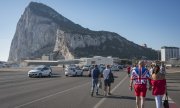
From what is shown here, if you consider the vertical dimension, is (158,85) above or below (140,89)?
above

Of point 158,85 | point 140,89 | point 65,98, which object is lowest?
point 65,98

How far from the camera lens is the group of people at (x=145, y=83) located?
36.1ft

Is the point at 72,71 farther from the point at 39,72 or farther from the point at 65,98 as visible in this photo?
the point at 65,98

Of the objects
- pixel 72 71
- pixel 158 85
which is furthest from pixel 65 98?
pixel 72 71

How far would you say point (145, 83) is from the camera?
11.7 meters

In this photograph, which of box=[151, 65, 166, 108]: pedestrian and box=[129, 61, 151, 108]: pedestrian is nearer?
box=[151, 65, 166, 108]: pedestrian

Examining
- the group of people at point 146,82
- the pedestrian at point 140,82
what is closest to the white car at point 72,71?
the group of people at point 146,82

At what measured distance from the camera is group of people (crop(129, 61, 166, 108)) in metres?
11.0

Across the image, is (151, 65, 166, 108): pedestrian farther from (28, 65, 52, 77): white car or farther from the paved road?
(28, 65, 52, 77): white car

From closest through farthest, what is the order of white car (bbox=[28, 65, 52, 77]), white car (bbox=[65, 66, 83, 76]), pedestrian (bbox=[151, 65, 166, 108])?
pedestrian (bbox=[151, 65, 166, 108]), white car (bbox=[28, 65, 52, 77]), white car (bbox=[65, 66, 83, 76])

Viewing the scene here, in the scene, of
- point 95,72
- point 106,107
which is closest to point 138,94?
point 106,107

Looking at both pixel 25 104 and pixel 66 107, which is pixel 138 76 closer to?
pixel 66 107

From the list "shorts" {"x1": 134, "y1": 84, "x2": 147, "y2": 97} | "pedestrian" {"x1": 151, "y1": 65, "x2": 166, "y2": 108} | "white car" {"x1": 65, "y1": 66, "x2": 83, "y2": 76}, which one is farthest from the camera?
"white car" {"x1": 65, "y1": 66, "x2": 83, "y2": 76}

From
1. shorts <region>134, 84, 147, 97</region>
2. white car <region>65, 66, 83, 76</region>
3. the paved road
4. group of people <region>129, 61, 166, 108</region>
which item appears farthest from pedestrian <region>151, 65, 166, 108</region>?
white car <region>65, 66, 83, 76</region>
